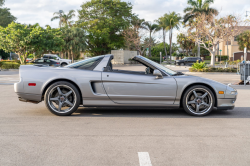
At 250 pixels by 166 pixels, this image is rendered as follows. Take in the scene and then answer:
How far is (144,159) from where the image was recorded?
3.43m

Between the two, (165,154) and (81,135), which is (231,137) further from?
(81,135)

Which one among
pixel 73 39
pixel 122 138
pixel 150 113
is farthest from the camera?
pixel 73 39

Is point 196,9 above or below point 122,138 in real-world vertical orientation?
above

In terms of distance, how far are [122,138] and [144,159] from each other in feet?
3.22

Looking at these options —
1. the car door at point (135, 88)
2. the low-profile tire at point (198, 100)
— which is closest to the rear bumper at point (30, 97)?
the car door at point (135, 88)

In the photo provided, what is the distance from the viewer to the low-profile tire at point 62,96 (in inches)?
231

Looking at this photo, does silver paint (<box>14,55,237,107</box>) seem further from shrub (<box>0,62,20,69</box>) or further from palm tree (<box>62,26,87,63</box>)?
palm tree (<box>62,26,87,63</box>)

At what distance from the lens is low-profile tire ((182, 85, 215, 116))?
6.00m

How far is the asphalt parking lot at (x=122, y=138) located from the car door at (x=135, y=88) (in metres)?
0.44

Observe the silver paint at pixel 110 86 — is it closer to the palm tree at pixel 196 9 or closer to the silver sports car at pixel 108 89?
the silver sports car at pixel 108 89

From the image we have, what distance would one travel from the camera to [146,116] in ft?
20.1

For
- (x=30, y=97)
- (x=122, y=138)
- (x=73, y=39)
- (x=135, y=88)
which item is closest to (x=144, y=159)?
(x=122, y=138)

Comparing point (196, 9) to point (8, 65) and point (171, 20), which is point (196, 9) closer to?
point (171, 20)

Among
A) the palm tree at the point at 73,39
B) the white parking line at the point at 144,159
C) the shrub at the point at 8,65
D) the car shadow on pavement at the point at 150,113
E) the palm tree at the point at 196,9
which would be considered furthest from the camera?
the palm tree at the point at 196,9
